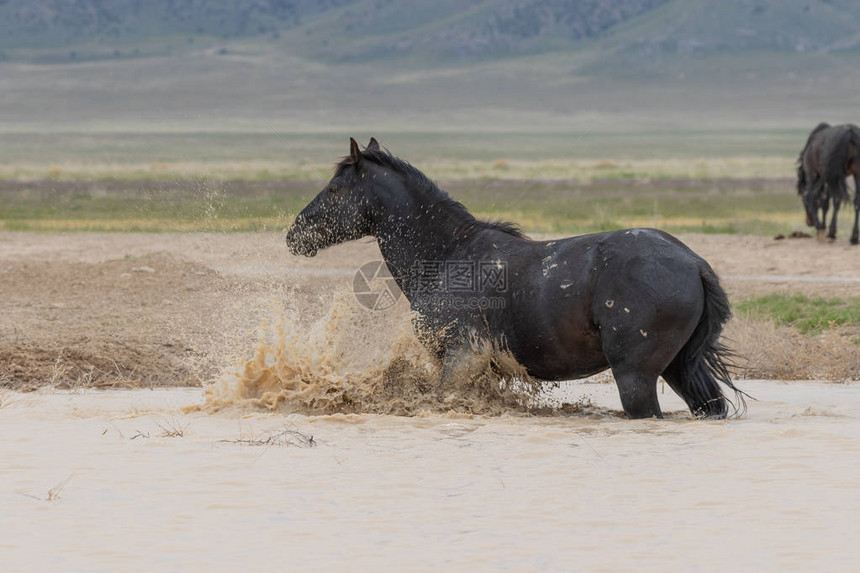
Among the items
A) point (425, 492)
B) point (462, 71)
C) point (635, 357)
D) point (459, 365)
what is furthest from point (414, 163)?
point (462, 71)

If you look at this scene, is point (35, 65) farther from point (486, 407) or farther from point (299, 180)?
point (486, 407)

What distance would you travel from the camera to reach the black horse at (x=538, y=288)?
303 inches

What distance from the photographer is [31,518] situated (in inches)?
232

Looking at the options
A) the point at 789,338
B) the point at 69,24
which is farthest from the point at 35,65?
the point at 789,338

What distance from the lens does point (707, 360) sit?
8.12m

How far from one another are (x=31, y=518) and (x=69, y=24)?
679 ft

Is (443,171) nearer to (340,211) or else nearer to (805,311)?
(805,311)

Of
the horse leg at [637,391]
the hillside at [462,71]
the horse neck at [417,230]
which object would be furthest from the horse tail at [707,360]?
the hillside at [462,71]

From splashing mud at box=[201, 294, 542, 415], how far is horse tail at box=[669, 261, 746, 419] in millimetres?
1107

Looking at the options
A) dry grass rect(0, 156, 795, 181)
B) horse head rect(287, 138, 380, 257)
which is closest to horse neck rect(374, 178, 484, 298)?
horse head rect(287, 138, 380, 257)

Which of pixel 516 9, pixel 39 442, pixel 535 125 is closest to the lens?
pixel 39 442

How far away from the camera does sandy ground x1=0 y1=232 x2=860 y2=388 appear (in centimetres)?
1082

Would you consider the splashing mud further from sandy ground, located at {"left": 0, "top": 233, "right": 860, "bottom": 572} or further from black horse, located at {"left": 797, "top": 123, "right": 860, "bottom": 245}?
black horse, located at {"left": 797, "top": 123, "right": 860, "bottom": 245}

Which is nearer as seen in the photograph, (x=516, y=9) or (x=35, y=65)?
(x=35, y=65)
